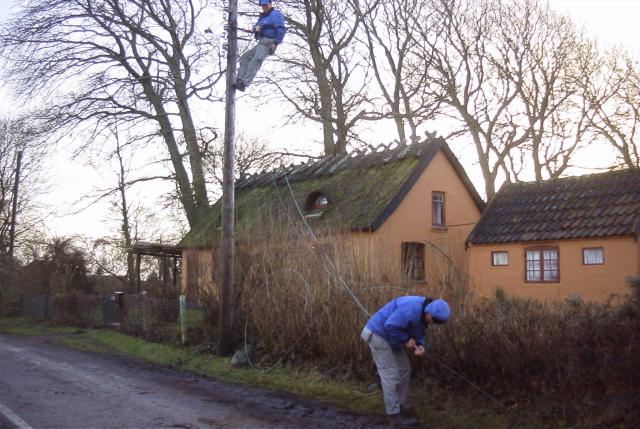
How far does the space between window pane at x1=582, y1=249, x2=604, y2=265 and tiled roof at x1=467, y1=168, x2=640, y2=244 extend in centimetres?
46

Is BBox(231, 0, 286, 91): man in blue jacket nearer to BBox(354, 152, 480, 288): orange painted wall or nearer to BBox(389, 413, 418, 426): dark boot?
BBox(389, 413, 418, 426): dark boot

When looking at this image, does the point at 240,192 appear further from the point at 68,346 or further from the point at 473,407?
the point at 473,407

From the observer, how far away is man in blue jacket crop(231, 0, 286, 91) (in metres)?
12.6

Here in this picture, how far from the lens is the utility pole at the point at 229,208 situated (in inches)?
508

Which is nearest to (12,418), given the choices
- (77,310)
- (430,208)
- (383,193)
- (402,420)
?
(402,420)

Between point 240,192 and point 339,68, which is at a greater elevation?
point 339,68

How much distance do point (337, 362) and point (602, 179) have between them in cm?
1372

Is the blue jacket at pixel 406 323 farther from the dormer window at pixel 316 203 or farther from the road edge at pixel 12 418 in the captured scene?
the dormer window at pixel 316 203

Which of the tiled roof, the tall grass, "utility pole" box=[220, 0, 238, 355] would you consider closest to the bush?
"utility pole" box=[220, 0, 238, 355]

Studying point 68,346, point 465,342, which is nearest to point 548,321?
point 465,342

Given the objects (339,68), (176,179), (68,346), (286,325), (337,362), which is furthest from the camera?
(339,68)

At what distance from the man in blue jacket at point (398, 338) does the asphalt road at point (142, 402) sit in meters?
0.38

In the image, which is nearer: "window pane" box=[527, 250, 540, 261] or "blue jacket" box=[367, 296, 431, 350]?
"blue jacket" box=[367, 296, 431, 350]

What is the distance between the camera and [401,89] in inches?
→ 1278
